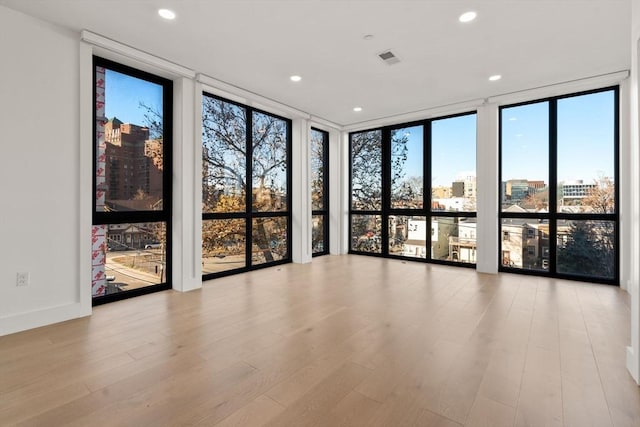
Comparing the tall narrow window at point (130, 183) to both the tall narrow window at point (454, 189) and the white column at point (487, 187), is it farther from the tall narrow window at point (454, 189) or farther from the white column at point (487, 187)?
the white column at point (487, 187)

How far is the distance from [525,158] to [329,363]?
4.70 meters

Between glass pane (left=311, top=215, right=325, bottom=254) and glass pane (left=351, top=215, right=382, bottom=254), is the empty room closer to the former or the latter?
glass pane (left=311, top=215, right=325, bottom=254)

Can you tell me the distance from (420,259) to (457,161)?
1979mm

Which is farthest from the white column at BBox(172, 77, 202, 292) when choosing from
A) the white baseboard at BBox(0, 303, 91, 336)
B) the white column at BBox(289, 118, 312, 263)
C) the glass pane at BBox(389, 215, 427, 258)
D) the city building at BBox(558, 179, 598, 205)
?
the city building at BBox(558, 179, 598, 205)

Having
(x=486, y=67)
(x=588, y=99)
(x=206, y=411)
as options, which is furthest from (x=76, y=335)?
(x=588, y=99)

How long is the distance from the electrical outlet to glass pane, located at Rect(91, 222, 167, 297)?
2.09 feet

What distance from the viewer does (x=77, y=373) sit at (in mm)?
2055

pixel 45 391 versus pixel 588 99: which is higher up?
pixel 588 99

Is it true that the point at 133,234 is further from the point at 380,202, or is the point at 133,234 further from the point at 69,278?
the point at 380,202

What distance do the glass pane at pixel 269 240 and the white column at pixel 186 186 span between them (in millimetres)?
1304

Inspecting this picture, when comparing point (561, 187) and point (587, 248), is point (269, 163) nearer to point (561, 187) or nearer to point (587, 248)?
point (561, 187)

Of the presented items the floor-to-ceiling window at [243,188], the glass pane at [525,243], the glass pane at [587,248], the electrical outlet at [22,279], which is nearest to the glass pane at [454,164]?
the glass pane at [525,243]

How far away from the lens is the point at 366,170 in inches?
273


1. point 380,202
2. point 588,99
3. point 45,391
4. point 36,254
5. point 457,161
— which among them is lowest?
point 45,391
